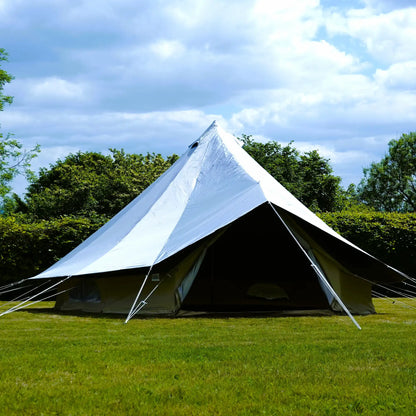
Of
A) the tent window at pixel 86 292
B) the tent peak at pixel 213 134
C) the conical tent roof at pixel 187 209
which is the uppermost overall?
the tent peak at pixel 213 134

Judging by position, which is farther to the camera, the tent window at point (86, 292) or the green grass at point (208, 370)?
the tent window at point (86, 292)

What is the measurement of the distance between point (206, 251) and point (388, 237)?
5.91 metres

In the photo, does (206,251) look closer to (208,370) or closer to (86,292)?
(86,292)

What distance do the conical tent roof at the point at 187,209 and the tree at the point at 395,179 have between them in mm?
31859

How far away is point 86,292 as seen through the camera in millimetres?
8906

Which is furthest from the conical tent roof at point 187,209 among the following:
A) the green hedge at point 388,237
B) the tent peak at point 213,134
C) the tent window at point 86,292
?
the green hedge at point 388,237

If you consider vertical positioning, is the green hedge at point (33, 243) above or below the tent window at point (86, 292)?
above

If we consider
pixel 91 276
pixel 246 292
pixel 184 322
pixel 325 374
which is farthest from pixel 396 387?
pixel 246 292

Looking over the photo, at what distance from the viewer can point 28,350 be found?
4973mm

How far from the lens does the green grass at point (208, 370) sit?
3.23m

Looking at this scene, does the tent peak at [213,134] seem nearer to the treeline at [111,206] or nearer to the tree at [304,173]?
the treeline at [111,206]

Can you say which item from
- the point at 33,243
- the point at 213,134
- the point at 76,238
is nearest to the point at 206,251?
the point at 213,134

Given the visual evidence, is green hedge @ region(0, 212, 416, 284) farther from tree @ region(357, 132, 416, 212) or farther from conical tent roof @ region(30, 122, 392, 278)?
tree @ region(357, 132, 416, 212)

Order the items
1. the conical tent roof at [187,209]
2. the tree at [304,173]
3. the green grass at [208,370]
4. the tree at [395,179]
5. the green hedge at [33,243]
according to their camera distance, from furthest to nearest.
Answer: the tree at [395,179] → the tree at [304,173] → the green hedge at [33,243] → the conical tent roof at [187,209] → the green grass at [208,370]
